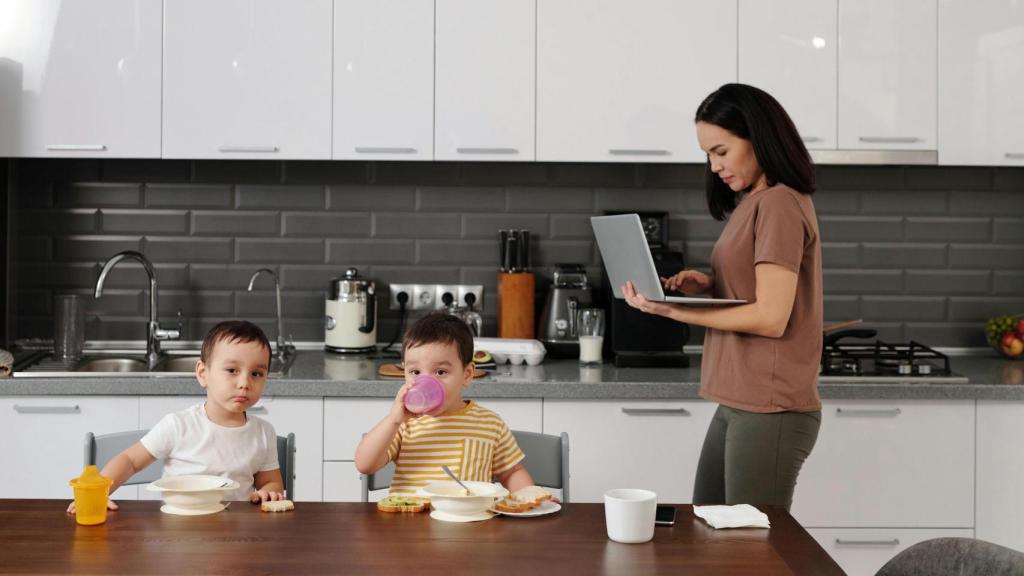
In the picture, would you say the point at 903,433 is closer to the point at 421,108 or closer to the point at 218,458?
the point at 421,108

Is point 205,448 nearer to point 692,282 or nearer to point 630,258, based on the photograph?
point 630,258

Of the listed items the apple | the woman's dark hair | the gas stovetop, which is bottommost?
the gas stovetop

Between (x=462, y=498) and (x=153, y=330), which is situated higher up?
(x=153, y=330)

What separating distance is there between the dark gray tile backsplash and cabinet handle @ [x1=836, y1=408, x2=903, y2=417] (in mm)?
712

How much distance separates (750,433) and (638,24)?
1.50 metres

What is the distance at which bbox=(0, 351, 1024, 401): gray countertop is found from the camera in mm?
3244

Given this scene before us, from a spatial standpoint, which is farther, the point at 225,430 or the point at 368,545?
the point at 225,430

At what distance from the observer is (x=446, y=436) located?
226cm

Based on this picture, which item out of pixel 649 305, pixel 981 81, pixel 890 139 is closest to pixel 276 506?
pixel 649 305

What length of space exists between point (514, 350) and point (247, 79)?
3.72 ft

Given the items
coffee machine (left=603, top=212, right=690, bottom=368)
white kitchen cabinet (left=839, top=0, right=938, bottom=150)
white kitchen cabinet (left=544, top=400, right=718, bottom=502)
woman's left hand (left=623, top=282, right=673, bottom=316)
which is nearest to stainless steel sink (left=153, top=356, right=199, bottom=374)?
white kitchen cabinet (left=544, top=400, right=718, bottom=502)

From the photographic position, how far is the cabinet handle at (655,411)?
3301 mm

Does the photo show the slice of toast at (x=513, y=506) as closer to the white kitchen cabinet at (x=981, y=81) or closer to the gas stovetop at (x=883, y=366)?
the gas stovetop at (x=883, y=366)

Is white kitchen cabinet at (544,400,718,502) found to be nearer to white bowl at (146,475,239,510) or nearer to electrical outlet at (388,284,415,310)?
electrical outlet at (388,284,415,310)
